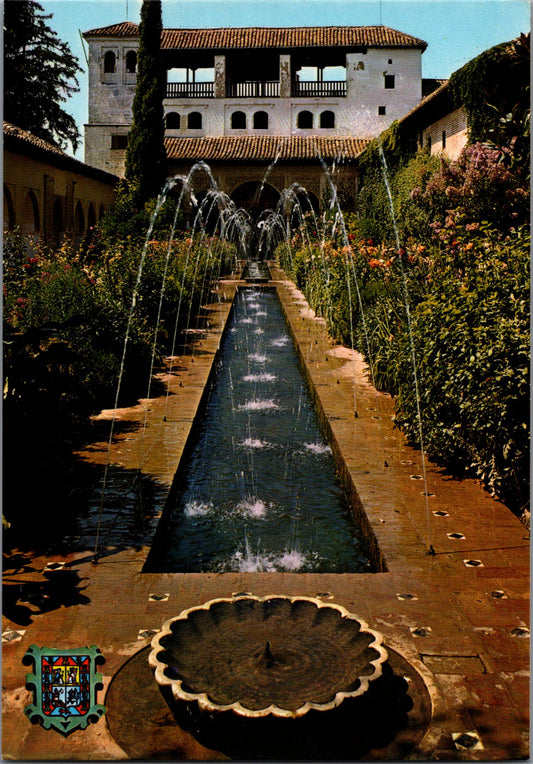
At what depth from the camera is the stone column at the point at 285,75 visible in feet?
109

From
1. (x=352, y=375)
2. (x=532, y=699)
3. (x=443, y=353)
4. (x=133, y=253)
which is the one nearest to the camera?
(x=532, y=699)

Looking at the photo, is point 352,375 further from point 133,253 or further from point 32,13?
point 32,13

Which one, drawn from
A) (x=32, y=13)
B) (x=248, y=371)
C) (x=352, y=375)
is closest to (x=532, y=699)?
(x=352, y=375)

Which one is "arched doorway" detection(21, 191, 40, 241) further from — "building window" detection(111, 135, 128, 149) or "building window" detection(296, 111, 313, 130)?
"building window" detection(296, 111, 313, 130)

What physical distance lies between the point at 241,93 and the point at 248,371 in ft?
92.8

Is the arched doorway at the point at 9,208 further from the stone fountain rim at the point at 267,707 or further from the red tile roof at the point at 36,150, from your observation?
the stone fountain rim at the point at 267,707

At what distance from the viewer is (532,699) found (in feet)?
7.44

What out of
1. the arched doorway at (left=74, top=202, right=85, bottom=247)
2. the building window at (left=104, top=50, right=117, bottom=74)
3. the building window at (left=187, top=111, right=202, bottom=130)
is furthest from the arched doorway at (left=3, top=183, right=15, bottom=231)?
the building window at (left=104, top=50, right=117, bottom=74)

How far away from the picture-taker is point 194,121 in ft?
113

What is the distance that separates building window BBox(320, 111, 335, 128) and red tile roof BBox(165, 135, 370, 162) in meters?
1.34

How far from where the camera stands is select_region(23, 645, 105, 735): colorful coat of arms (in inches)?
85.1

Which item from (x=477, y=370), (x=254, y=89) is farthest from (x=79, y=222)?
(x=477, y=370)

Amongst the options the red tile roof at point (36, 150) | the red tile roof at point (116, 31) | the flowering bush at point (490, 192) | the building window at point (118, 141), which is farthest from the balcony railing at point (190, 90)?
the flowering bush at point (490, 192)

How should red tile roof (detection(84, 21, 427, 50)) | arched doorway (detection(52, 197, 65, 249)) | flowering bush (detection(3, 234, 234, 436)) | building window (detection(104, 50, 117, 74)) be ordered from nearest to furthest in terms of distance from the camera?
flowering bush (detection(3, 234, 234, 436))
arched doorway (detection(52, 197, 65, 249))
red tile roof (detection(84, 21, 427, 50))
building window (detection(104, 50, 117, 74))
